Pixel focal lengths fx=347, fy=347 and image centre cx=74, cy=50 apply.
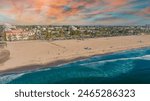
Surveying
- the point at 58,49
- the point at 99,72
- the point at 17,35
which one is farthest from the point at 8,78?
the point at 99,72

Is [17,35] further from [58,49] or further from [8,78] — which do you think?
[58,49]

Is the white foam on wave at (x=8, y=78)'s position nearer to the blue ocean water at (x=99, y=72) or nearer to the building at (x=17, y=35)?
the blue ocean water at (x=99, y=72)

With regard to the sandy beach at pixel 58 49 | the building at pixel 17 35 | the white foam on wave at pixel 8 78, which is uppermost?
the building at pixel 17 35

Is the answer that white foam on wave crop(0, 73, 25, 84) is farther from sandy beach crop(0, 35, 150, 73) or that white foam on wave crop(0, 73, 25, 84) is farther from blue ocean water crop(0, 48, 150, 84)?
sandy beach crop(0, 35, 150, 73)

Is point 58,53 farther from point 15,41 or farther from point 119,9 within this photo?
point 119,9

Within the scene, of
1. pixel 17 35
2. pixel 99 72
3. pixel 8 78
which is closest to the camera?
pixel 8 78

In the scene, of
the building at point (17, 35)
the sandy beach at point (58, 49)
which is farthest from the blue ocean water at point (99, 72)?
the building at point (17, 35)
